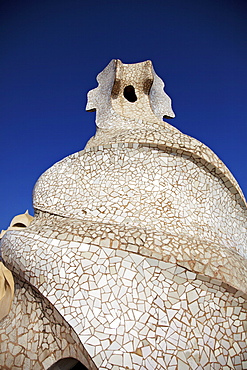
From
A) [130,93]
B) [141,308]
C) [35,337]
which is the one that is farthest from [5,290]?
[130,93]

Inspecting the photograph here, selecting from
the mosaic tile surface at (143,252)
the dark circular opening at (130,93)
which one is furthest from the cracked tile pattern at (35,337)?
the dark circular opening at (130,93)

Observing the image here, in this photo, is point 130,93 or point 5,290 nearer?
point 5,290

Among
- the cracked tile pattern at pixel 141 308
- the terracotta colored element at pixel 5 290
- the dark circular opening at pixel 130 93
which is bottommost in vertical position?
the cracked tile pattern at pixel 141 308

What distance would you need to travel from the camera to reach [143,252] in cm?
297

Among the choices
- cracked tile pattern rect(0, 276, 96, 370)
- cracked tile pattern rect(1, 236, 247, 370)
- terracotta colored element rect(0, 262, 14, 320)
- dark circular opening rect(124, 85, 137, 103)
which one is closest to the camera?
cracked tile pattern rect(1, 236, 247, 370)

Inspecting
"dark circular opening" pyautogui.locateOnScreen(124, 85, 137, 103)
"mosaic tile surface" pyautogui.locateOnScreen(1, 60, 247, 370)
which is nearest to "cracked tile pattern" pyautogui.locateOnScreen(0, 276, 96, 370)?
"mosaic tile surface" pyautogui.locateOnScreen(1, 60, 247, 370)

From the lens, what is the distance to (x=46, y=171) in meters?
4.60

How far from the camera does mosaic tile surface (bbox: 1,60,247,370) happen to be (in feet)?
8.57

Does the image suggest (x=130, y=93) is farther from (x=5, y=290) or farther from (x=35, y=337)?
(x=35, y=337)

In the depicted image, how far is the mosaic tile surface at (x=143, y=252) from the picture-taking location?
2613mm

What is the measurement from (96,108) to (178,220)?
3.84 metres

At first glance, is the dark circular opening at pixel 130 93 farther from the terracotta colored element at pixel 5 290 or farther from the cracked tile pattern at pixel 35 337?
the cracked tile pattern at pixel 35 337

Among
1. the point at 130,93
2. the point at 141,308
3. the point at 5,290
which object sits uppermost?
the point at 130,93

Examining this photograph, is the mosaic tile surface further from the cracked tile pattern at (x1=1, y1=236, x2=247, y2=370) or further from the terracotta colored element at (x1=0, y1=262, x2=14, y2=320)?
the terracotta colored element at (x1=0, y1=262, x2=14, y2=320)
